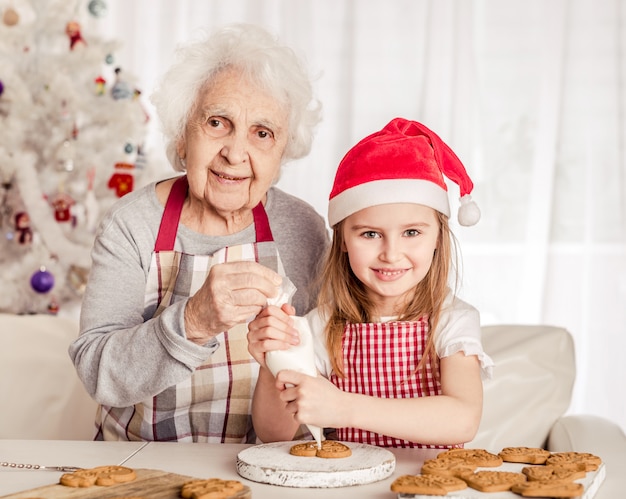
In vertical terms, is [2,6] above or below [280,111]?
above

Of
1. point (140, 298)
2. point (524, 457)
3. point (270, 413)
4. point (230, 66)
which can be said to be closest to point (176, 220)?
point (140, 298)

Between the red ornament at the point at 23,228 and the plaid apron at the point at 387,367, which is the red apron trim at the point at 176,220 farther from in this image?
the red ornament at the point at 23,228

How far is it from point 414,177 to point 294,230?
47 cm

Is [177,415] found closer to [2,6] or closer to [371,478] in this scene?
[371,478]

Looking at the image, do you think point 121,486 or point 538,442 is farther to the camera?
point 538,442

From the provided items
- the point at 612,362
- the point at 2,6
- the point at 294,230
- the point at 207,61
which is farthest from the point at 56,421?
the point at 612,362

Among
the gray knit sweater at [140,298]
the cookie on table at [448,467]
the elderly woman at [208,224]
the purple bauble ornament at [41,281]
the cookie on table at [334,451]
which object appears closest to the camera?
the cookie on table at [448,467]

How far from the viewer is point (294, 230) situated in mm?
2072

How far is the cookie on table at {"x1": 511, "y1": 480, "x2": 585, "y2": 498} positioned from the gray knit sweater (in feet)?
2.17

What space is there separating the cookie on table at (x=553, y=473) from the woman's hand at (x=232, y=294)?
52cm

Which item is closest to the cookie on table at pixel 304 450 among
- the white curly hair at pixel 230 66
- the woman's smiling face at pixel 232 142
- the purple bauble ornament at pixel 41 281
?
the woman's smiling face at pixel 232 142

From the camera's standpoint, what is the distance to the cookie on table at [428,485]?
1104 millimetres

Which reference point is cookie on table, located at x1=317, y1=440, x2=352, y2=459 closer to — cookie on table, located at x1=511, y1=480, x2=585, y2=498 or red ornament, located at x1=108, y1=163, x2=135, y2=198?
cookie on table, located at x1=511, y1=480, x2=585, y2=498

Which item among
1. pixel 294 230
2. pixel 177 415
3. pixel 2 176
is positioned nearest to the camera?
pixel 177 415
